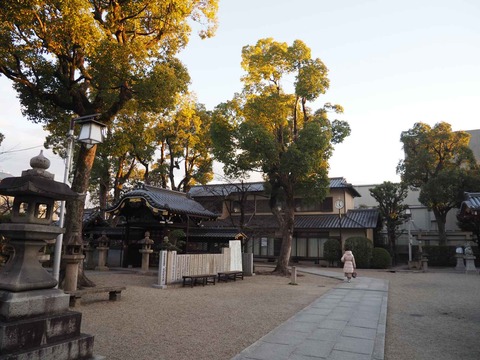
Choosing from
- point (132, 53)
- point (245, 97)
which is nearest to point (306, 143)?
point (245, 97)

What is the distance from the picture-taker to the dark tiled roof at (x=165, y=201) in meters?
17.1

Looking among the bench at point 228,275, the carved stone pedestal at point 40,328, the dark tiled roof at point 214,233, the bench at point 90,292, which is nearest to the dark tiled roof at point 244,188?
the dark tiled roof at point 214,233

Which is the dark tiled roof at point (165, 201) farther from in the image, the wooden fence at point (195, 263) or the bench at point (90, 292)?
the bench at point (90, 292)

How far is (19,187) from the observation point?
4332 millimetres

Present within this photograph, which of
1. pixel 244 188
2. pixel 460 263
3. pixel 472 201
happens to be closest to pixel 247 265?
pixel 244 188

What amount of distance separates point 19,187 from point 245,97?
1615cm

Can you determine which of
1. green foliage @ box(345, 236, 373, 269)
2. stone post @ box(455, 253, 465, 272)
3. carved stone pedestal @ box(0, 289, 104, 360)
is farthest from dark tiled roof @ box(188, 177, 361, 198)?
carved stone pedestal @ box(0, 289, 104, 360)

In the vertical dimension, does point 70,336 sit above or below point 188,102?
below

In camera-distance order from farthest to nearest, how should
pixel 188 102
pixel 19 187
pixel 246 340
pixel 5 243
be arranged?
pixel 188 102
pixel 5 243
pixel 246 340
pixel 19 187

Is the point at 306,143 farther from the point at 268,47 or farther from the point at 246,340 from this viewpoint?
the point at 246,340

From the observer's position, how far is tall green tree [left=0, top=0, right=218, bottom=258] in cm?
907

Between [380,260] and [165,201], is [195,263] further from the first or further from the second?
[380,260]

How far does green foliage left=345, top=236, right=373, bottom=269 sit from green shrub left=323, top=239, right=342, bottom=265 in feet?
4.43

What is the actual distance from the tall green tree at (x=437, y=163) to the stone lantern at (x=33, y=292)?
28.1 m
